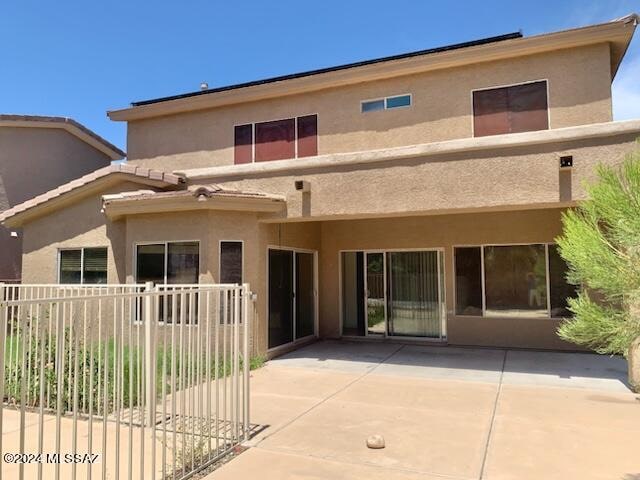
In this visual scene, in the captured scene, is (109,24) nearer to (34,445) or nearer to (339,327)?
(339,327)

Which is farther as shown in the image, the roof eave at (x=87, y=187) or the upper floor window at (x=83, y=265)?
the upper floor window at (x=83, y=265)

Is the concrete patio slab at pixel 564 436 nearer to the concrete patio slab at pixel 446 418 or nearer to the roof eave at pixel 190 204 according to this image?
the concrete patio slab at pixel 446 418

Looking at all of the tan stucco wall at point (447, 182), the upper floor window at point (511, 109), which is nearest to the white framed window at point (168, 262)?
the tan stucco wall at point (447, 182)

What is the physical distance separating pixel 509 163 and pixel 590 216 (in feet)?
16.1

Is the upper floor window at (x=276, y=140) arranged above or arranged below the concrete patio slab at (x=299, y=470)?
above

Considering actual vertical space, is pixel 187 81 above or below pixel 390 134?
above

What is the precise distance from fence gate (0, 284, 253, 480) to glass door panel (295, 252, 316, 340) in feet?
22.4

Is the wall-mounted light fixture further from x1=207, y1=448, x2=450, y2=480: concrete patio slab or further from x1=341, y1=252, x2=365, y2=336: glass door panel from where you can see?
x1=341, y1=252, x2=365, y2=336: glass door panel

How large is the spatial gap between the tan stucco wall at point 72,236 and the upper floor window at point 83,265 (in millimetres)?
162

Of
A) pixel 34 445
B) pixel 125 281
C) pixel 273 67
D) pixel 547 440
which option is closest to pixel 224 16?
pixel 273 67

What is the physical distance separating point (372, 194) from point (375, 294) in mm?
4934

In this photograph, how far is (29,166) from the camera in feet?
60.0

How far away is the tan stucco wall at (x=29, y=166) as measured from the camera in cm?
1750

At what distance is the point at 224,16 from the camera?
15328mm
